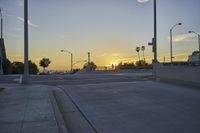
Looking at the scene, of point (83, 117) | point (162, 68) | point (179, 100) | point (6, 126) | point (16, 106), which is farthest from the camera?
point (162, 68)

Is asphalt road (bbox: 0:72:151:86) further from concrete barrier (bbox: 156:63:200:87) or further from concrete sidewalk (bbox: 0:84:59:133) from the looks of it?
concrete sidewalk (bbox: 0:84:59:133)

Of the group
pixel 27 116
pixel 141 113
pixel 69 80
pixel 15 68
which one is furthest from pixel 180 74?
pixel 15 68

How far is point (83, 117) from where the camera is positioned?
11.2 metres

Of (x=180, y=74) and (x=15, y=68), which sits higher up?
(x=15, y=68)

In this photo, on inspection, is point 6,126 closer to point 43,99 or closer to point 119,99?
point 43,99

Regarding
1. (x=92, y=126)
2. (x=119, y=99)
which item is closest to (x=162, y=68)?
(x=119, y=99)

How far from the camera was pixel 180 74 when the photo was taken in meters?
22.5

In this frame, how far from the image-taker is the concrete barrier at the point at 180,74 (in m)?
20.6

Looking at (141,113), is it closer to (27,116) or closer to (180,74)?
(27,116)

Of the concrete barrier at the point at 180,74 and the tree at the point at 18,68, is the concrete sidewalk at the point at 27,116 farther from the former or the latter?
the tree at the point at 18,68

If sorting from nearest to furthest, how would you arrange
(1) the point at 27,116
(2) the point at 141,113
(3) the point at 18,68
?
1. (1) the point at 27,116
2. (2) the point at 141,113
3. (3) the point at 18,68

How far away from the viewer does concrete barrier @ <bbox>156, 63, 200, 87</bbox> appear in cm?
2059

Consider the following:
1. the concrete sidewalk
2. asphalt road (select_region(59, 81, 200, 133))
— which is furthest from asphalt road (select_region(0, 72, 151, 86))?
the concrete sidewalk

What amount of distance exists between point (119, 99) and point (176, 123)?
18.4 ft
